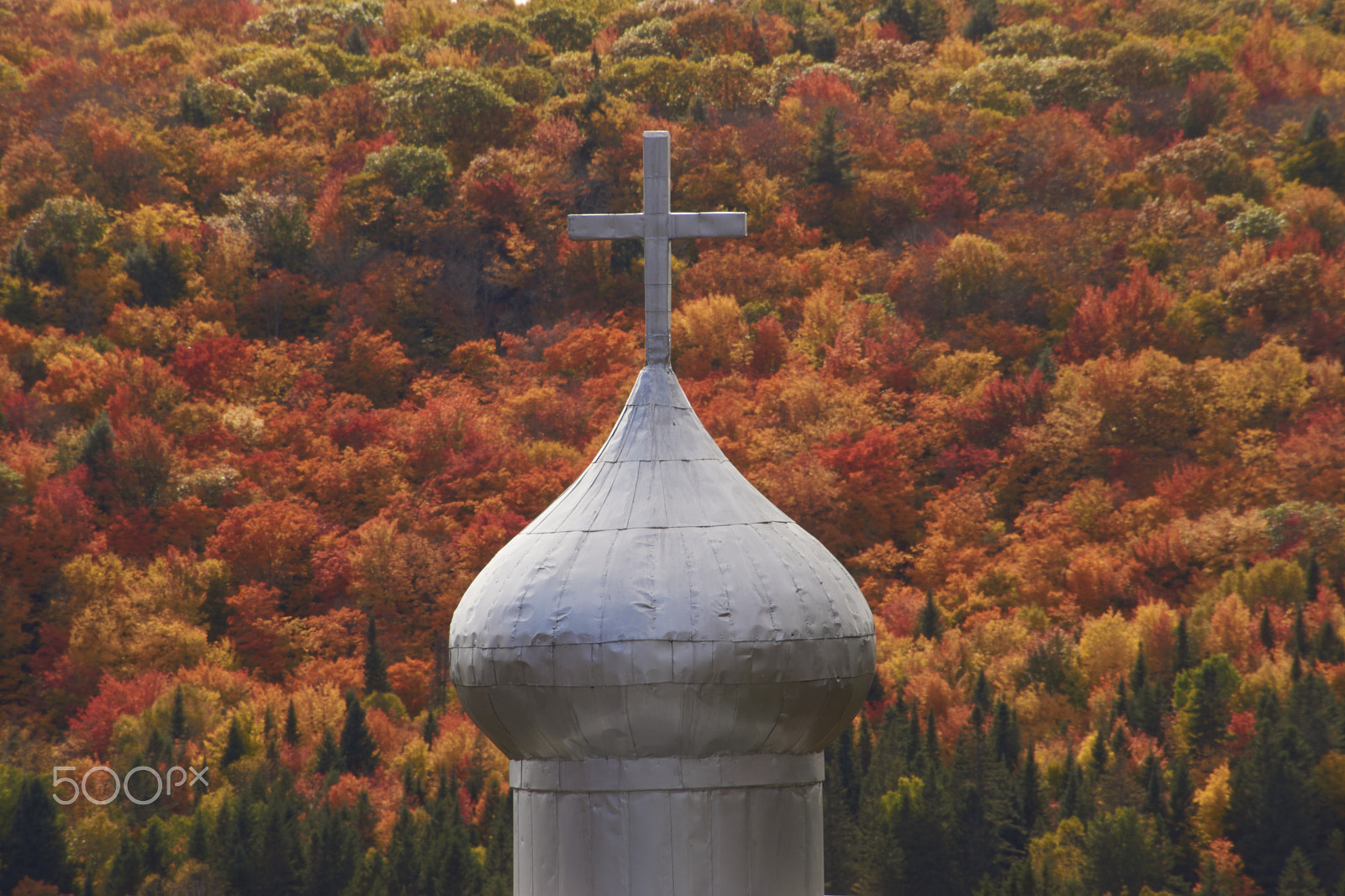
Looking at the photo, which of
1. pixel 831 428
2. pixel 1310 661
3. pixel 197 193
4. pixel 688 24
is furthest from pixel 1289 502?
pixel 688 24

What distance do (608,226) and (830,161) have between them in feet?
254

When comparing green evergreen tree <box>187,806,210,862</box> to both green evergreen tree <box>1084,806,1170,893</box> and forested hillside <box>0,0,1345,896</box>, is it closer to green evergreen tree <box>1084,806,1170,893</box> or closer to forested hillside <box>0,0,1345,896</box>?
forested hillside <box>0,0,1345,896</box>

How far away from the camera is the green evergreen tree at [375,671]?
56.0 meters

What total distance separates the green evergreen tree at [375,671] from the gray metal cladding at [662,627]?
145ft

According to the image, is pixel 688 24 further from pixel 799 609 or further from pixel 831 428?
pixel 799 609

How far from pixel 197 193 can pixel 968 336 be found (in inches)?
1556

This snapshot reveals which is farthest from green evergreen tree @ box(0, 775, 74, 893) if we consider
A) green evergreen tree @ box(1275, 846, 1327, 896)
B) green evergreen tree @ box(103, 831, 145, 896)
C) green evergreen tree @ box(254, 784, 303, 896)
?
green evergreen tree @ box(1275, 846, 1327, 896)

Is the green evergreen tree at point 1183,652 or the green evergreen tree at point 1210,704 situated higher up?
the green evergreen tree at point 1183,652

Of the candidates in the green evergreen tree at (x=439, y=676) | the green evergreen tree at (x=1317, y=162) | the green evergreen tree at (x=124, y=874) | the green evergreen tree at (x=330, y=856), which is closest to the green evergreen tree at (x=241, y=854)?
the green evergreen tree at (x=330, y=856)

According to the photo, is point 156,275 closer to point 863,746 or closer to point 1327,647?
point 863,746

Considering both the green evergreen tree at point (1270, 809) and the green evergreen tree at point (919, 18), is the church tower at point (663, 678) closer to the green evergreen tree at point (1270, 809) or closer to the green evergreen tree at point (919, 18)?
the green evergreen tree at point (1270, 809)

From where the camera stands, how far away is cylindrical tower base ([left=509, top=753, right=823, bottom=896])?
11914mm

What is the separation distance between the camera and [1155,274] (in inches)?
3073

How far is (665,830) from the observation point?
11922mm
